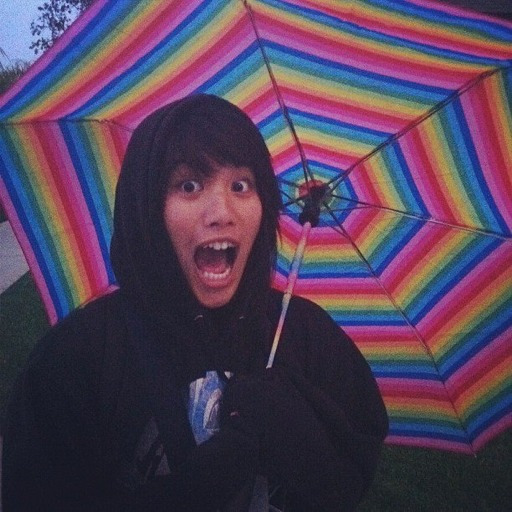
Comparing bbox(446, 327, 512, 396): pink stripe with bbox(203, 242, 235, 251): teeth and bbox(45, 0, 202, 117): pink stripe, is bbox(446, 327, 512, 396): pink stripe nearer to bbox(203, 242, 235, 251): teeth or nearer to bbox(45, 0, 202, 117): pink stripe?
bbox(203, 242, 235, 251): teeth

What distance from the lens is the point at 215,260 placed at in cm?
162

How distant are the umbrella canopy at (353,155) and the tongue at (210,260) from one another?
0.47 metres

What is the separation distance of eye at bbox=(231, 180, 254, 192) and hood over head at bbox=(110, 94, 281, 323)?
0.05 metres

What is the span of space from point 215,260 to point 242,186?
0.22 meters

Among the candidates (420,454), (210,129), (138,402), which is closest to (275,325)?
(138,402)

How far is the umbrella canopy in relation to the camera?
65.7 inches

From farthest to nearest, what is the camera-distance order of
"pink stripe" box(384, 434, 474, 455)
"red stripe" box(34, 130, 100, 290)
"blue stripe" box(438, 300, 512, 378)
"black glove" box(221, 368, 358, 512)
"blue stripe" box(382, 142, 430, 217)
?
1. "pink stripe" box(384, 434, 474, 455)
2. "blue stripe" box(438, 300, 512, 378)
3. "red stripe" box(34, 130, 100, 290)
4. "blue stripe" box(382, 142, 430, 217)
5. "black glove" box(221, 368, 358, 512)

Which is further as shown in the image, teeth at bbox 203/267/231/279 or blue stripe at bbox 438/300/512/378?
blue stripe at bbox 438/300/512/378

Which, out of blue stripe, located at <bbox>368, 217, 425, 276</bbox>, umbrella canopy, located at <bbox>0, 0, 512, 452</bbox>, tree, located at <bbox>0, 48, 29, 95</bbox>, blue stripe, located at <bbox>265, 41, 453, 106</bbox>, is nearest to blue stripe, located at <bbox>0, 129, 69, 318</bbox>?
umbrella canopy, located at <bbox>0, 0, 512, 452</bbox>

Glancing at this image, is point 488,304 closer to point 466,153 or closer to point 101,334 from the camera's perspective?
point 466,153

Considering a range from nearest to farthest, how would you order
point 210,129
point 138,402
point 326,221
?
Answer: point 138,402 < point 210,129 < point 326,221

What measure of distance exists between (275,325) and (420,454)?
2.48 metres

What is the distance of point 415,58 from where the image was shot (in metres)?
1.65

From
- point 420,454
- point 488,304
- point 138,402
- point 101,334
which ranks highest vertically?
point 101,334
